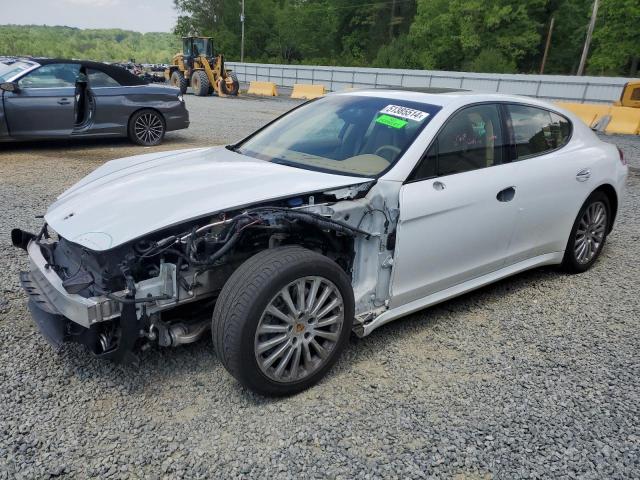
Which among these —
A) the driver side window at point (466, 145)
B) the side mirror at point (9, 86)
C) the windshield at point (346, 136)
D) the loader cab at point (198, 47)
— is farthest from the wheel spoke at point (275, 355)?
the loader cab at point (198, 47)

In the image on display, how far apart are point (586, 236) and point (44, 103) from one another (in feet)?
26.4

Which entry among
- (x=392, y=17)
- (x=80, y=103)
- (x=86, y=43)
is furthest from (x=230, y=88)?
(x=86, y=43)

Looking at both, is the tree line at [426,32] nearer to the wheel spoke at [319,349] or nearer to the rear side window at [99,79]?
the rear side window at [99,79]

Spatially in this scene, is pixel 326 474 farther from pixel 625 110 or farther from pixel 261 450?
pixel 625 110

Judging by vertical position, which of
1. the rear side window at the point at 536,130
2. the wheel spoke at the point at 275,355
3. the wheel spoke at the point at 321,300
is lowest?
the wheel spoke at the point at 275,355

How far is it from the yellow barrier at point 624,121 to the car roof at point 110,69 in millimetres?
12727

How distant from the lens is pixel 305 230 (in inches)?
113

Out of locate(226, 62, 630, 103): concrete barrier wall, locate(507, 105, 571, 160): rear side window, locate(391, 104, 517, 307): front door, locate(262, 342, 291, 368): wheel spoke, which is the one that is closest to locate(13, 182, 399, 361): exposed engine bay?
locate(391, 104, 517, 307): front door

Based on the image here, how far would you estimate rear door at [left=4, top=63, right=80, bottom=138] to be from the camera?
7.95 meters

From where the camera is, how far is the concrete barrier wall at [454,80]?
65.4ft

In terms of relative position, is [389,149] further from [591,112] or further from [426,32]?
[426,32]

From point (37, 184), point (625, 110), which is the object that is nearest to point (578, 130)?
point (37, 184)

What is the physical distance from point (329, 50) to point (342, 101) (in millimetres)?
63665

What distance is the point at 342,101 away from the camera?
3.80 meters
